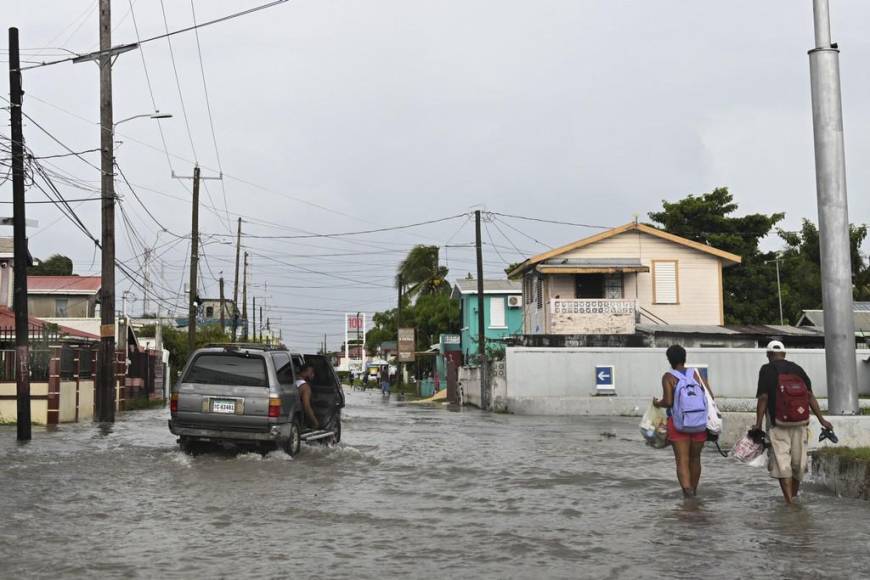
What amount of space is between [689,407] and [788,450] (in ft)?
3.54

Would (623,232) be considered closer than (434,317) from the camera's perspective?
Yes

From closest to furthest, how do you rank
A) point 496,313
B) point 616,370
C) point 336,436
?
point 336,436
point 616,370
point 496,313

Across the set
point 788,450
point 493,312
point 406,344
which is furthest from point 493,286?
point 788,450

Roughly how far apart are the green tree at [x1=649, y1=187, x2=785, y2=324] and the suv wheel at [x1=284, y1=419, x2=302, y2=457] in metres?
41.4

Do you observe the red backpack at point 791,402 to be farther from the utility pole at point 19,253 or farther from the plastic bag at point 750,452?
the utility pole at point 19,253

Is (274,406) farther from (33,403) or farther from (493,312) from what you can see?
(493,312)

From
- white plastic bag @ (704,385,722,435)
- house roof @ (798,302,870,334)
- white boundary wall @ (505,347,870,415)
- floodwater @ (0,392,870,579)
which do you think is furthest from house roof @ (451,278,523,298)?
white plastic bag @ (704,385,722,435)

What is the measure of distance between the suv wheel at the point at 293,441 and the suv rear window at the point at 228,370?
3.18 ft

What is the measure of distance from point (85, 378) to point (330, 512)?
65.9ft

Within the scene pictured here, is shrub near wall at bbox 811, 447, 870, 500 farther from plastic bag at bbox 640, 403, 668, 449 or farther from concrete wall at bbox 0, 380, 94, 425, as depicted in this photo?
concrete wall at bbox 0, 380, 94, 425

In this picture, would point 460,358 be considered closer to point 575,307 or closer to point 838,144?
point 575,307

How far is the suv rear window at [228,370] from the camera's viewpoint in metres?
15.5

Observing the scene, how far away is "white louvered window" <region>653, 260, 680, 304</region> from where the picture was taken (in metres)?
44.3

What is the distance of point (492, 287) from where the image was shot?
202ft
